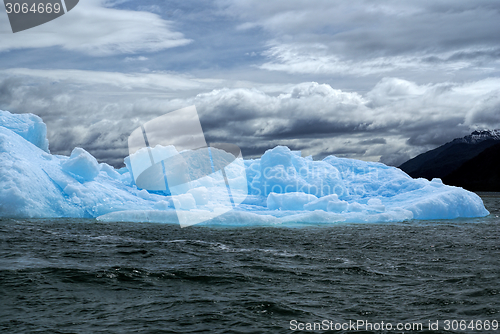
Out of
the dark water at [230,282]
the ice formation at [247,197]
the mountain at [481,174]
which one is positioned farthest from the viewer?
the mountain at [481,174]

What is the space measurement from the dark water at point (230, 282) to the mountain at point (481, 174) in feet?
367

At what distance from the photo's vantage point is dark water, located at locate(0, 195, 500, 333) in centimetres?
574

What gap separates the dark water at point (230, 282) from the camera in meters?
5.74

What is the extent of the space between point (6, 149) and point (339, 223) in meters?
16.2

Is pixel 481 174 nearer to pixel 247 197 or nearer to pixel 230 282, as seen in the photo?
pixel 247 197

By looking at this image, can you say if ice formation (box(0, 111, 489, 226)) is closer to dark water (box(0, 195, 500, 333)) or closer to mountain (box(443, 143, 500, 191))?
dark water (box(0, 195, 500, 333))

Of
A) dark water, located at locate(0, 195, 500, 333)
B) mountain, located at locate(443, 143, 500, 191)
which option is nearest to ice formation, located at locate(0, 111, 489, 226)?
dark water, located at locate(0, 195, 500, 333)

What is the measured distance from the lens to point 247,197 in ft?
82.2

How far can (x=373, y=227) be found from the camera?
17.5 metres

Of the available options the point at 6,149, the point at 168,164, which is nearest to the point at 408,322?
the point at 6,149

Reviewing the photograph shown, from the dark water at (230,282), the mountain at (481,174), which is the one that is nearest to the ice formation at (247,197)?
the dark water at (230,282)

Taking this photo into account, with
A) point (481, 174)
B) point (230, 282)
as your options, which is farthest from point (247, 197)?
point (481, 174)

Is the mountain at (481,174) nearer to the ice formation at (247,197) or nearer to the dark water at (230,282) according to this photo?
the ice formation at (247,197)

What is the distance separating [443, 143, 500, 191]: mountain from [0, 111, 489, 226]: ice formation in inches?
3842
